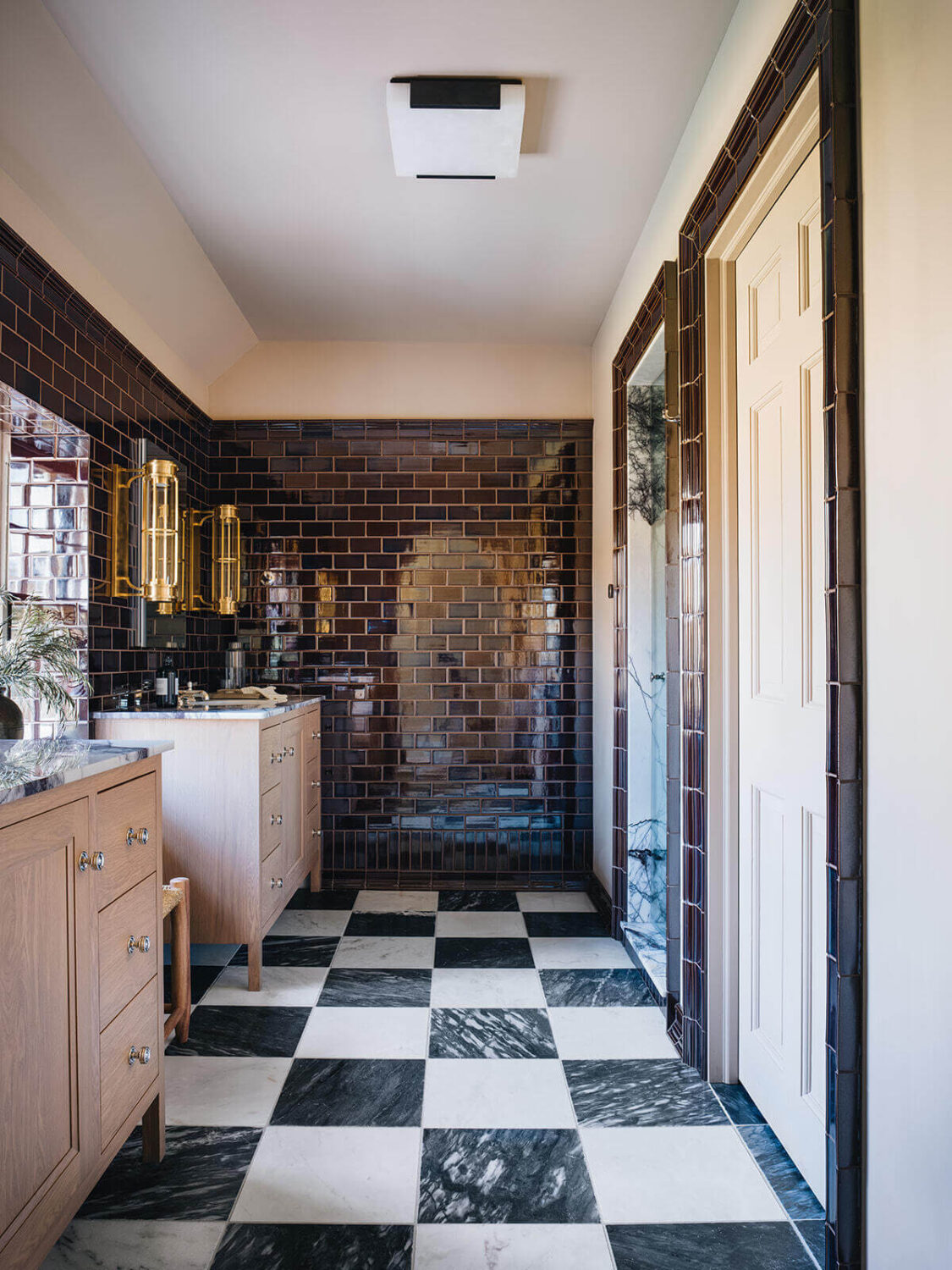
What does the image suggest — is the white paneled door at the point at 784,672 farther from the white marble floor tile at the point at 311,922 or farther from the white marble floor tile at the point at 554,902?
the white marble floor tile at the point at 311,922

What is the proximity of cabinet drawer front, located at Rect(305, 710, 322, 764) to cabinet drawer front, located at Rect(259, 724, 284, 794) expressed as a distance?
Answer: 499 mm

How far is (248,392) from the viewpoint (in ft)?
13.6

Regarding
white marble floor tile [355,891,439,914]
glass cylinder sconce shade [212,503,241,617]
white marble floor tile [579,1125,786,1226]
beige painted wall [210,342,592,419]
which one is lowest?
white marble floor tile [355,891,439,914]

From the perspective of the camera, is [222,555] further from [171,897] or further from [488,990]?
[488,990]

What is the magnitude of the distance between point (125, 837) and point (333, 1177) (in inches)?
34.9

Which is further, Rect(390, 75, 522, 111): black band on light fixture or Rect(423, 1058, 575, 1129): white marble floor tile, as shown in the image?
Rect(390, 75, 522, 111): black band on light fixture

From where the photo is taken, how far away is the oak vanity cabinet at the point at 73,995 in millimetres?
1234

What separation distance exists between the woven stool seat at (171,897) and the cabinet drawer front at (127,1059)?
1.54 ft

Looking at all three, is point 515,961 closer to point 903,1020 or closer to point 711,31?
point 903,1020

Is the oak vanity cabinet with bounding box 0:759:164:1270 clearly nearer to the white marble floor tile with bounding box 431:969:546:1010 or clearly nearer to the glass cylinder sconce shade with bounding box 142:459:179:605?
the white marble floor tile with bounding box 431:969:546:1010

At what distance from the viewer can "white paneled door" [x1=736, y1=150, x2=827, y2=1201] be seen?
5.61 ft

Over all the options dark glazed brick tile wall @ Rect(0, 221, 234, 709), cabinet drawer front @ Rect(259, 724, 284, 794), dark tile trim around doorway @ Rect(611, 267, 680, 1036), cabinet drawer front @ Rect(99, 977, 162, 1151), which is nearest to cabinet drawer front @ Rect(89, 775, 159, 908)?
cabinet drawer front @ Rect(99, 977, 162, 1151)

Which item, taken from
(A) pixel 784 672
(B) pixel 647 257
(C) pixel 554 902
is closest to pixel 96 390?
(B) pixel 647 257

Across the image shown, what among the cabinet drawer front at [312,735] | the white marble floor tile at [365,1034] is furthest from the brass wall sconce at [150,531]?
the white marble floor tile at [365,1034]
